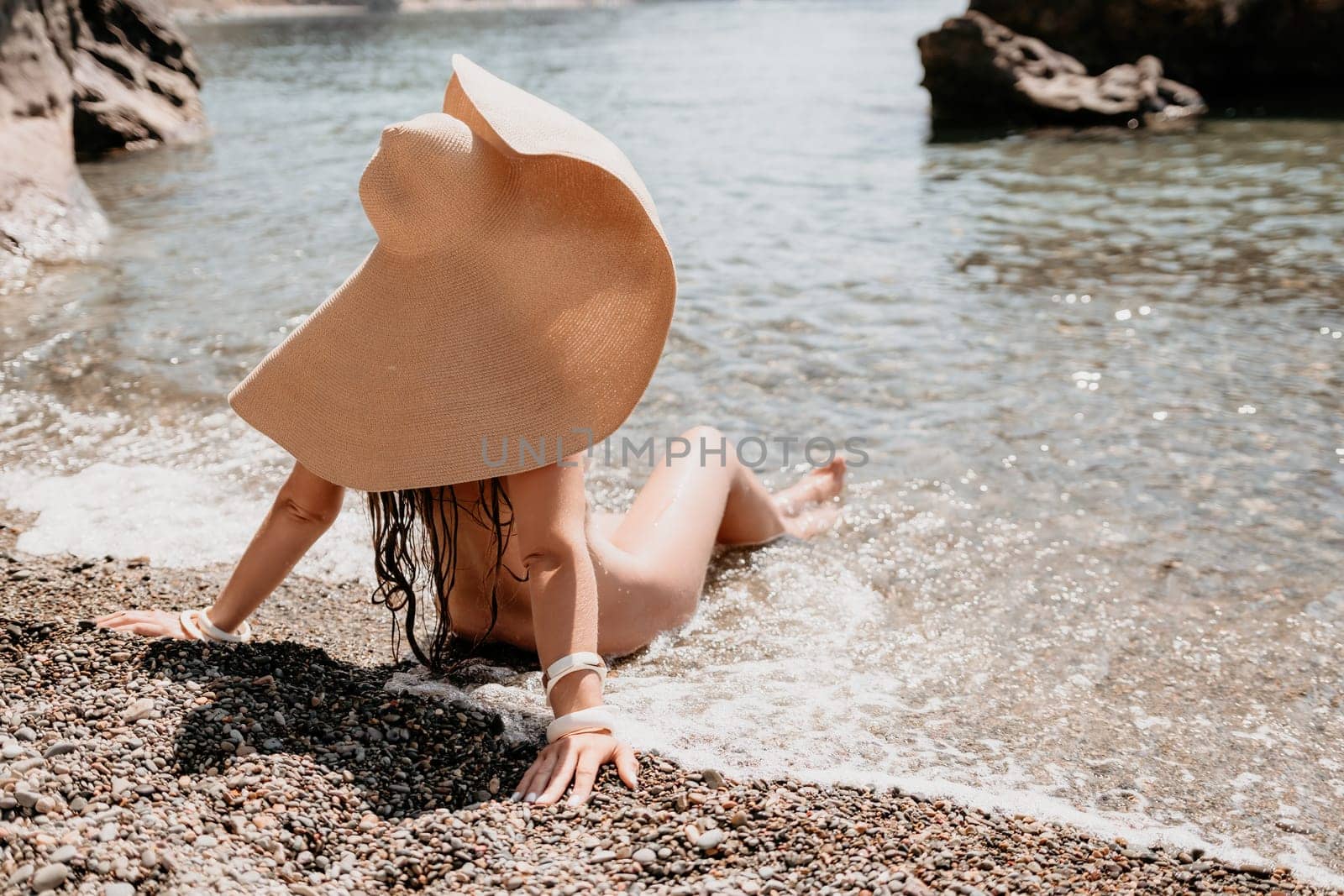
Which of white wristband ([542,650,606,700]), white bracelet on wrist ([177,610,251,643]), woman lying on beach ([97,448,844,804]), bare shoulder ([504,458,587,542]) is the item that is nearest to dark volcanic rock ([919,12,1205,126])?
woman lying on beach ([97,448,844,804])

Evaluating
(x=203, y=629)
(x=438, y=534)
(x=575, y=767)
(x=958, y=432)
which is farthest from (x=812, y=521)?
(x=203, y=629)

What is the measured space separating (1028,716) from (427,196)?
2302 millimetres

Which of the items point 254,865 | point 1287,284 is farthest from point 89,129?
point 254,865

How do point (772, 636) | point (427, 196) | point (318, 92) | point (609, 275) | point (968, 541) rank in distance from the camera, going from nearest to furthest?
point (427, 196), point (609, 275), point (772, 636), point (968, 541), point (318, 92)

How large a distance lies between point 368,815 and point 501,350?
1090 mm

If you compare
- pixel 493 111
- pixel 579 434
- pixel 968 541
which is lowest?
pixel 968 541

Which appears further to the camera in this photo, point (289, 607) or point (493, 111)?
point (289, 607)

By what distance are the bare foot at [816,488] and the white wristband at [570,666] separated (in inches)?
83.8

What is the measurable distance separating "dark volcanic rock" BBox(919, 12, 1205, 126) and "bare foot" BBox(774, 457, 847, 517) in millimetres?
11289

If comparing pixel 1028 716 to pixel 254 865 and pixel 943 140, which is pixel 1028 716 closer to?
pixel 254 865

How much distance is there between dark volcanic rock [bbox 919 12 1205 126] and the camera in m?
14.6

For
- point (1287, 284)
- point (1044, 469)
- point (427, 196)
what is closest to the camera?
point (427, 196)

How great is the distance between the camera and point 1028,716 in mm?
3447

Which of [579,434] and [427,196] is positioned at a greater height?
[427,196]
